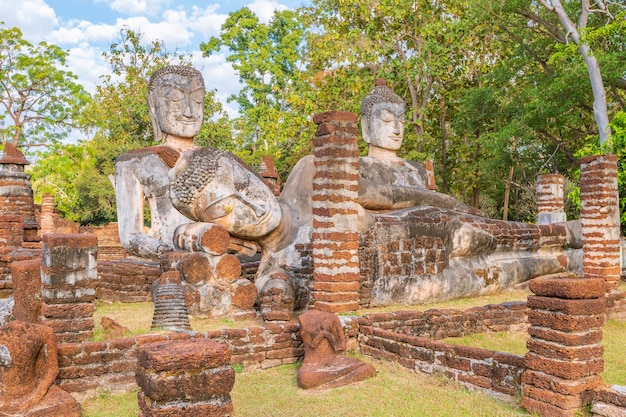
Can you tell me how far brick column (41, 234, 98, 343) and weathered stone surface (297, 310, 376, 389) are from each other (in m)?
2.02

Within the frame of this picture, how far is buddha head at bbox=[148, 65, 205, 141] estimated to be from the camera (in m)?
8.81

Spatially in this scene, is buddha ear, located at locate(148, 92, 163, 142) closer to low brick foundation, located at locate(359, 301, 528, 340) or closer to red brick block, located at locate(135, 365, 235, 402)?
low brick foundation, located at locate(359, 301, 528, 340)

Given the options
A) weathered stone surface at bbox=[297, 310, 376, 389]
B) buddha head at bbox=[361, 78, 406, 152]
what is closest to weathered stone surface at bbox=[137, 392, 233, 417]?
weathered stone surface at bbox=[297, 310, 376, 389]

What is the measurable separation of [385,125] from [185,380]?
7.39m

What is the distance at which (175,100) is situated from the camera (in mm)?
8891

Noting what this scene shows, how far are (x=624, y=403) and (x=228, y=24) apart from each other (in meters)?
25.4

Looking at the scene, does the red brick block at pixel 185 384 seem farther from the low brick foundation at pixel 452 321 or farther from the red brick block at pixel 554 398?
the low brick foundation at pixel 452 321

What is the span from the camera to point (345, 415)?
482cm

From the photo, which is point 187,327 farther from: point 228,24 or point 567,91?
point 228,24

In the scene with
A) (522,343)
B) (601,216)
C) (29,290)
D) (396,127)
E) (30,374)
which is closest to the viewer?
(30,374)

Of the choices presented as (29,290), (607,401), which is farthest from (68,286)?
(607,401)

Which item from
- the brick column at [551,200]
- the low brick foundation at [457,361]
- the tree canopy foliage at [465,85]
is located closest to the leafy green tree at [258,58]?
the tree canopy foliage at [465,85]

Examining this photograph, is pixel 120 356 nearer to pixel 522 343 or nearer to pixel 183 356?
pixel 183 356

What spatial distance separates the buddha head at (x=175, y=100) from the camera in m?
8.81
